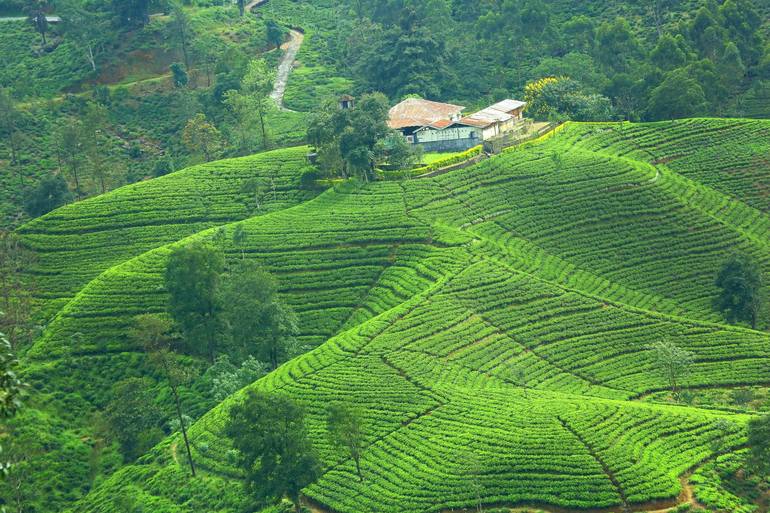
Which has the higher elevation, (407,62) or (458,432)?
(407,62)

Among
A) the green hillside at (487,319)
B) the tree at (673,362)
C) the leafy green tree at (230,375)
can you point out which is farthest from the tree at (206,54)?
the tree at (673,362)

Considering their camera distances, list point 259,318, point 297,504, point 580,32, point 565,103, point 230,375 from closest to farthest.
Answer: point 297,504 → point 230,375 → point 259,318 → point 565,103 → point 580,32

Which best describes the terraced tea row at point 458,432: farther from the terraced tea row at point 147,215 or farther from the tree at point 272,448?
the terraced tea row at point 147,215

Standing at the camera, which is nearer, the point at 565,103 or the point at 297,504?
the point at 297,504

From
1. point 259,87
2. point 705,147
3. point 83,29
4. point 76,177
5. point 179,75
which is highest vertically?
point 83,29

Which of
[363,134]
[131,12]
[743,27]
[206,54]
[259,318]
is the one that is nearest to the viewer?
[259,318]

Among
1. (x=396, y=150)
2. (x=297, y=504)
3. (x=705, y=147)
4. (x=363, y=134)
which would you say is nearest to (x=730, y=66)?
(x=705, y=147)

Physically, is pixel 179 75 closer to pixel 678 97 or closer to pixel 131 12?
pixel 131 12

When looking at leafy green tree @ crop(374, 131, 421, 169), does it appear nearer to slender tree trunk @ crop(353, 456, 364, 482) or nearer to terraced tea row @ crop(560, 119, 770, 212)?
terraced tea row @ crop(560, 119, 770, 212)
